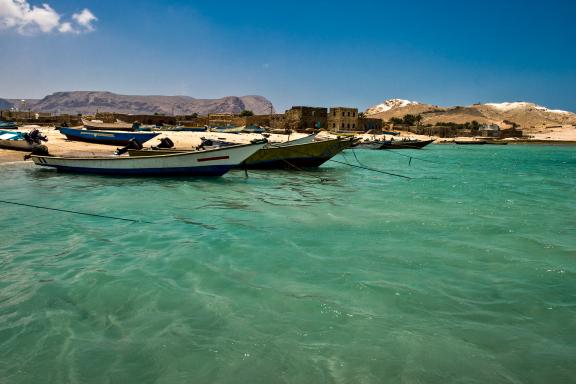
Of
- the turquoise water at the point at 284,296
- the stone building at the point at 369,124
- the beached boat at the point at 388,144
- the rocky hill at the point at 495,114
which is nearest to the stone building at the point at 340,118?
the stone building at the point at 369,124

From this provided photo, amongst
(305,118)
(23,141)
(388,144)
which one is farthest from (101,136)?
(305,118)

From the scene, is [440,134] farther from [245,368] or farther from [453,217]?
[245,368]

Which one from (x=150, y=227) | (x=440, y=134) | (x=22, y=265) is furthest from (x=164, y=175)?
(x=440, y=134)

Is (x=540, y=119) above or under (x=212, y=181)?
above

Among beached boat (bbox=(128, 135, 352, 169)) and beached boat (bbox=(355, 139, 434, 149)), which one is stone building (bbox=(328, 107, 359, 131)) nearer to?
beached boat (bbox=(355, 139, 434, 149))

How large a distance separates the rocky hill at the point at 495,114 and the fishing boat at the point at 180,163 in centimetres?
9314

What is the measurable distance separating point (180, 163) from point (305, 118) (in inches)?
1917

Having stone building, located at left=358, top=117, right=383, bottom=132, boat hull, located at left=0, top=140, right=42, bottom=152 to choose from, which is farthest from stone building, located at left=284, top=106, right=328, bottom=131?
boat hull, located at left=0, top=140, right=42, bottom=152

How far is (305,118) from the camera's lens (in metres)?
62.3

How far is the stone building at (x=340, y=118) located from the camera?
64.6 m

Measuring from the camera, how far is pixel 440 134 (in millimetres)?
74375

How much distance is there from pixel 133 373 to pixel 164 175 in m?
13.0

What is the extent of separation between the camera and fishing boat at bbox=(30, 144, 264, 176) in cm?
1514

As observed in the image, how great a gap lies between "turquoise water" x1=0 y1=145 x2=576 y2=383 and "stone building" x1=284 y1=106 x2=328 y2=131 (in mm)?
51860
